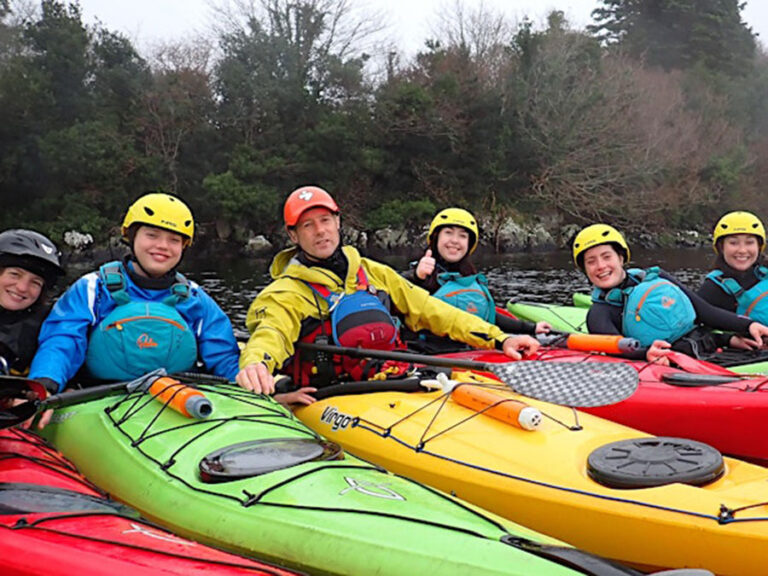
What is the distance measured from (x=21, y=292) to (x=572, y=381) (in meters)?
2.69

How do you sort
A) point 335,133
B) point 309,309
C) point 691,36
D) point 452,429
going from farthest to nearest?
point 691,36 < point 335,133 < point 309,309 < point 452,429

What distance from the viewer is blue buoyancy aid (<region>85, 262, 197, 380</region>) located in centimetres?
332

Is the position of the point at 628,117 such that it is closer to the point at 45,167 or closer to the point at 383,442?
the point at 45,167

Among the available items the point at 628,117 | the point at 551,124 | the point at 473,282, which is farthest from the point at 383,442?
the point at 628,117

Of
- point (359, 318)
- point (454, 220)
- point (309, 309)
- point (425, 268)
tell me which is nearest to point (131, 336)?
point (309, 309)

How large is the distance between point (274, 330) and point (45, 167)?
22.0 m

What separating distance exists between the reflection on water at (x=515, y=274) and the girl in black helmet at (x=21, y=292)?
770 cm

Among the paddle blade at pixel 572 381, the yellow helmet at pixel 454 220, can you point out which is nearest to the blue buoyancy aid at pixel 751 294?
the yellow helmet at pixel 454 220

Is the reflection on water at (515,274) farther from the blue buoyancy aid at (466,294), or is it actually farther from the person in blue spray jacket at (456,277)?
the blue buoyancy aid at (466,294)

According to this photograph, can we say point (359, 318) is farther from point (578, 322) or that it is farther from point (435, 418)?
point (578, 322)

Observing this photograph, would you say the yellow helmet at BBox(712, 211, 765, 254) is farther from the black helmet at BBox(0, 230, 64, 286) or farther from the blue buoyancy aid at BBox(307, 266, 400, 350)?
the black helmet at BBox(0, 230, 64, 286)

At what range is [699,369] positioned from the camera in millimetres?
3938

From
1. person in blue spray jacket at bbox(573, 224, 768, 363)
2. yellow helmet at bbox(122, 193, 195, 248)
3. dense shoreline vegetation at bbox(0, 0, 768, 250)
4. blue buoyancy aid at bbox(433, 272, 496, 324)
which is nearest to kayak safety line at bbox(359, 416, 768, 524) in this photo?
yellow helmet at bbox(122, 193, 195, 248)

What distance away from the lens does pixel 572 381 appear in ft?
9.96
